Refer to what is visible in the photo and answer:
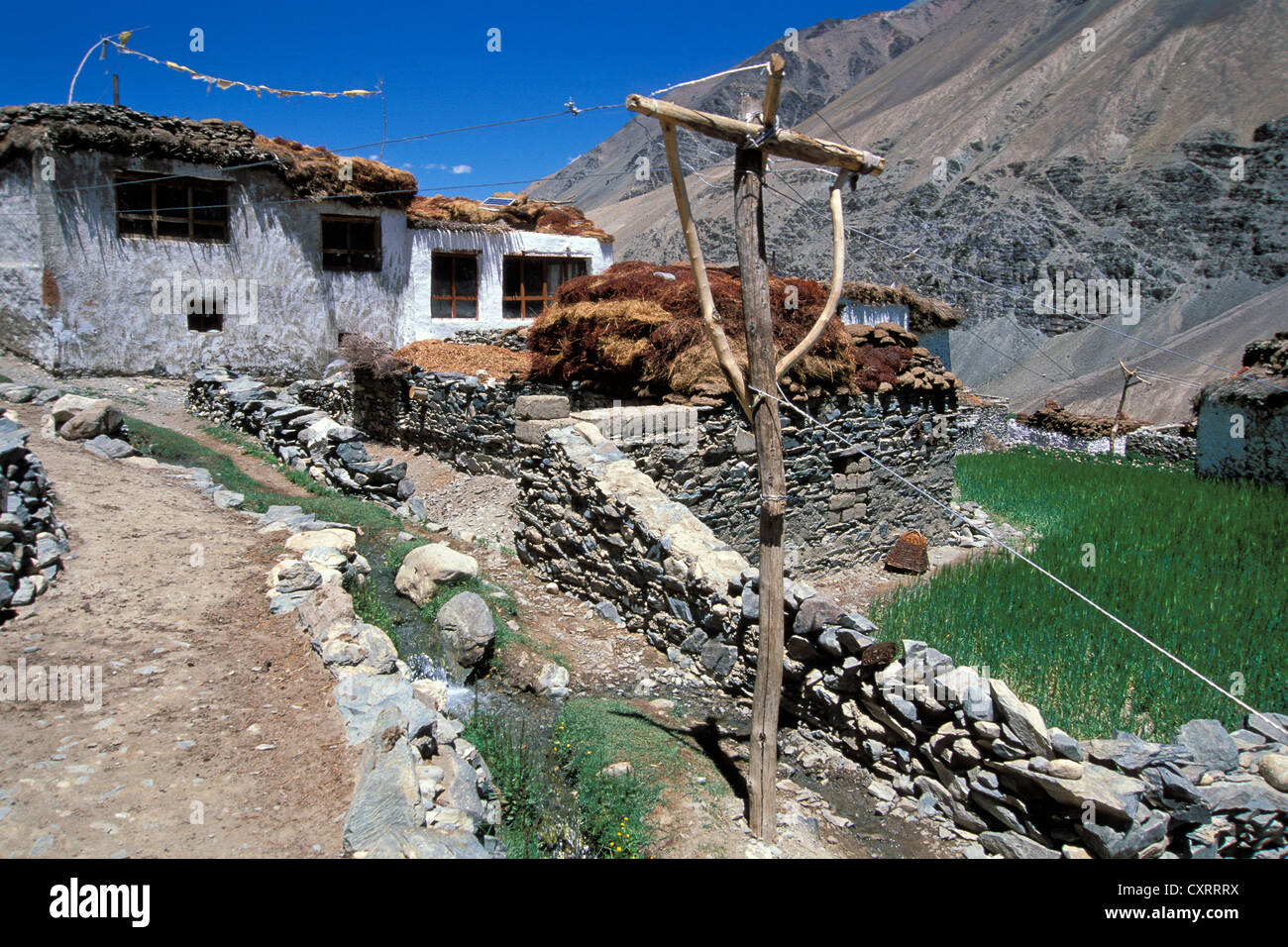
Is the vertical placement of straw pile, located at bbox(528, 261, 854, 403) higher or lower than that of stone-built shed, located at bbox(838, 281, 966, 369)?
lower

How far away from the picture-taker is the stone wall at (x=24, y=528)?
5.30 metres

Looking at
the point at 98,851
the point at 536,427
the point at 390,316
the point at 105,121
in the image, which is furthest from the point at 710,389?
the point at 105,121

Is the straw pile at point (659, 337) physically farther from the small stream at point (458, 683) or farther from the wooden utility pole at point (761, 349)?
the wooden utility pole at point (761, 349)

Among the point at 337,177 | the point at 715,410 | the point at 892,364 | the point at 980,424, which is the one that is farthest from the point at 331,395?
the point at 980,424

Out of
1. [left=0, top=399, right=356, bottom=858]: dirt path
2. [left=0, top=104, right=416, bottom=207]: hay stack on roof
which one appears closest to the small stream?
[left=0, top=399, right=356, bottom=858]: dirt path

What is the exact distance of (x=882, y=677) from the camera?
16.1 feet

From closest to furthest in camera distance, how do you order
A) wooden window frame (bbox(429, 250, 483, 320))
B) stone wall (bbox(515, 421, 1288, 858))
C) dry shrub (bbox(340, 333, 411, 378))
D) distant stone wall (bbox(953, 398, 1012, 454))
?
stone wall (bbox(515, 421, 1288, 858))
dry shrub (bbox(340, 333, 411, 378))
wooden window frame (bbox(429, 250, 483, 320))
distant stone wall (bbox(953, 398, 1012, 454))

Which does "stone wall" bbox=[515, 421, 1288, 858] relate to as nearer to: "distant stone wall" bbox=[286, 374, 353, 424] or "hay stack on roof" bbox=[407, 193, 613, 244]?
"distant stone wall" bbox=[286, 374, 353, 424]

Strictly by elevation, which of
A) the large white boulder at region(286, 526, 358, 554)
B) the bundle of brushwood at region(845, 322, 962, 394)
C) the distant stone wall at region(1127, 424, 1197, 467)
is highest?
the bundle of brushwood at region(845, 322, 962, 394)

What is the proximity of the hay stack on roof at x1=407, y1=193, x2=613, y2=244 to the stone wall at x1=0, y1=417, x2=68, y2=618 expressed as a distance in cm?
1446

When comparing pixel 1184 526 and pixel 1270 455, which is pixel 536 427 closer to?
pixel 1184 526

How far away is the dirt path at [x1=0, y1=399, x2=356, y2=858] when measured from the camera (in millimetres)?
3299

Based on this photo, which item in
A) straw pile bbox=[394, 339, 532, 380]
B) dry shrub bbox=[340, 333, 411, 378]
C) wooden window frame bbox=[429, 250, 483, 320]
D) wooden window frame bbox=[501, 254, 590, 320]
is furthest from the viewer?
wooden window frame bbox=[501, 254, 590, 320]
